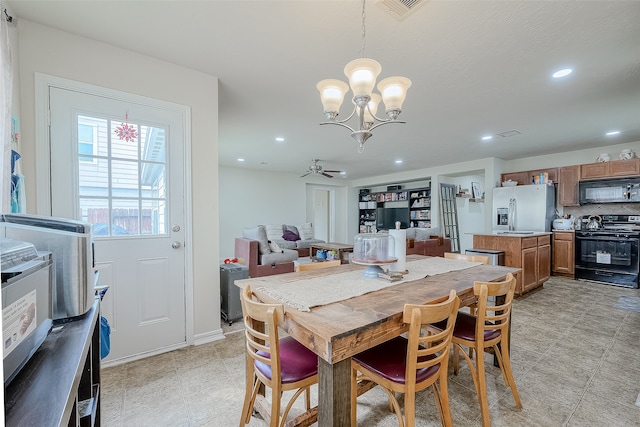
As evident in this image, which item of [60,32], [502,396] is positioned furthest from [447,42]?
[60,32]

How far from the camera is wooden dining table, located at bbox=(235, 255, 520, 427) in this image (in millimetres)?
1006

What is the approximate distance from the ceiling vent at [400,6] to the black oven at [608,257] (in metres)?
5.36

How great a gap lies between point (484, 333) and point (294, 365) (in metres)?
1.23

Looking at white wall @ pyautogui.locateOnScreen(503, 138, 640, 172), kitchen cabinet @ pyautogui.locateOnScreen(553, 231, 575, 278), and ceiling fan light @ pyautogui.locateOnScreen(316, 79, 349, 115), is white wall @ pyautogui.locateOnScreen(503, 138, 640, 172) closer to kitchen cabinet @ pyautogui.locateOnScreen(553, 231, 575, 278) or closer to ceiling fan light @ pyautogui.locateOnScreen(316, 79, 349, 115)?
kitchen cabinet @ pyautogui.locateOnScreen(553, 231, 575, 278)

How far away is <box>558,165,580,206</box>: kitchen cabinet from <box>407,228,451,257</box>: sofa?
2287mm

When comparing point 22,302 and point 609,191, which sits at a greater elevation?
point 609,191

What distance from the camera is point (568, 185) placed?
5195mm

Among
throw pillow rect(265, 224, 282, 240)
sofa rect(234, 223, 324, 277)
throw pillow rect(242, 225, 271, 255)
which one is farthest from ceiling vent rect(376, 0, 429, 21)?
throw pillow rect(265, 224, 282, 240)

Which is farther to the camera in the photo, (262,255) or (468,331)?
(262,255)

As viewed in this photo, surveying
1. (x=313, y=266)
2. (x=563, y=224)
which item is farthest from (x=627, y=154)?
(x=313, y=266)

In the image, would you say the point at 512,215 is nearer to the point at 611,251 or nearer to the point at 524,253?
the point at 611,251

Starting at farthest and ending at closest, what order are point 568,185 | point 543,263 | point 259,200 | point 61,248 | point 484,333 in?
point 259,200 < point 568,185 < point 543,263 < point 484,333 < point 61,248

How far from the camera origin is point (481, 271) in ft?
6.74

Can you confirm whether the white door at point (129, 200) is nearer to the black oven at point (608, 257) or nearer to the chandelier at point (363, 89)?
the chandelier at point (363, 89)
